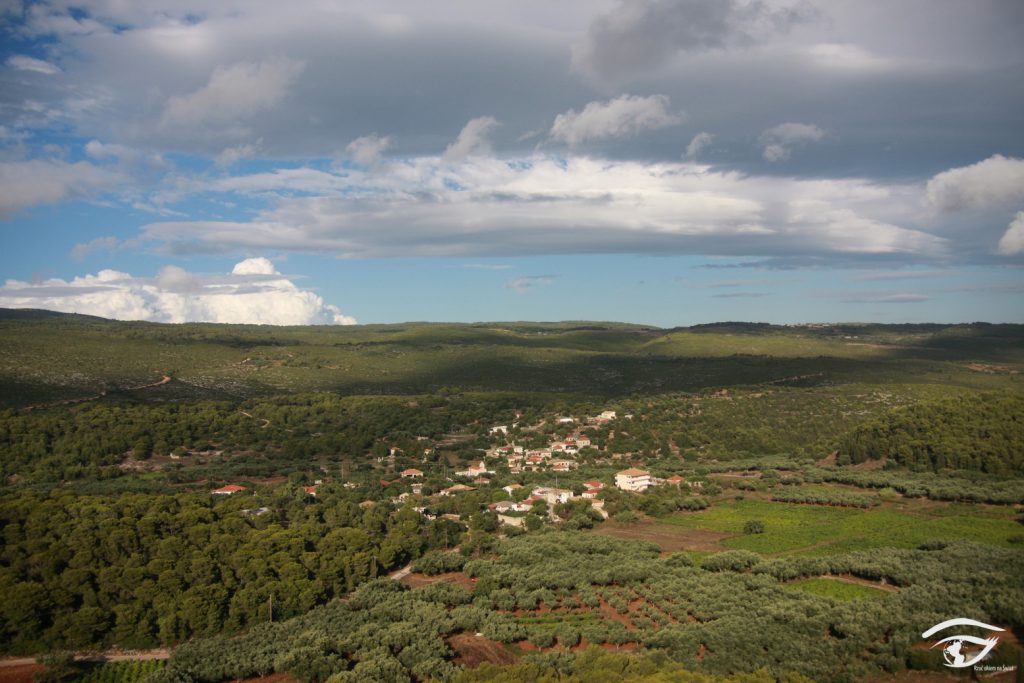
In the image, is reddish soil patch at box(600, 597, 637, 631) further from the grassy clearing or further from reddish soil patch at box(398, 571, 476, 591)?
the grassy clearing

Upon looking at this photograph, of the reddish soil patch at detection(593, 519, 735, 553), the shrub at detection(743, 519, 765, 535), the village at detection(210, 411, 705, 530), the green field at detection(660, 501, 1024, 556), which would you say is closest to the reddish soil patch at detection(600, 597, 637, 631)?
the reddish soil patch at detection(593, 519, 735, 553)

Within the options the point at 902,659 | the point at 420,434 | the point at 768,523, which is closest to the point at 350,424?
the point at 420,434

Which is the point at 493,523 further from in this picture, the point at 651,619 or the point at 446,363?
the point at 446,363

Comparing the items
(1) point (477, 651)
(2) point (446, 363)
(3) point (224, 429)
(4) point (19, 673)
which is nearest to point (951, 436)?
(1) point (477, 651)

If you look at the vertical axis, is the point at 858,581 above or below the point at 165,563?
below

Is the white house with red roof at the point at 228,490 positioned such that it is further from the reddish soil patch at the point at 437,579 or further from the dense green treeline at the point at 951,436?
the dense green treeline at the point at 951,436

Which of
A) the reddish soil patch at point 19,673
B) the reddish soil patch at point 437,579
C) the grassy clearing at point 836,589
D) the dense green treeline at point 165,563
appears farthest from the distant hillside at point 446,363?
the grassy clearing at point 836,589
